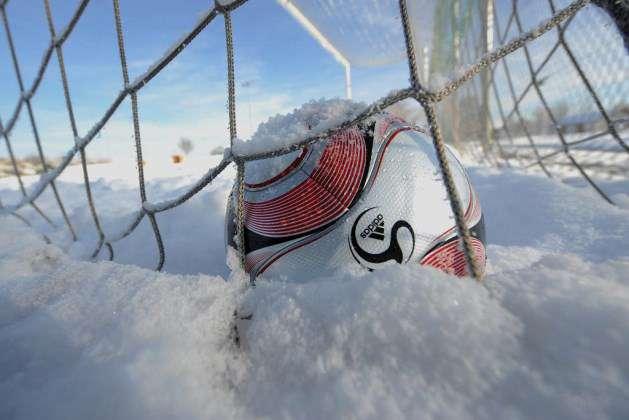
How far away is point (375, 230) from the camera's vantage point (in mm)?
833

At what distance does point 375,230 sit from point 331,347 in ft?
1.18

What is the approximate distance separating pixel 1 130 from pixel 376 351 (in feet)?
10.1

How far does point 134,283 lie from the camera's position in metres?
0.69

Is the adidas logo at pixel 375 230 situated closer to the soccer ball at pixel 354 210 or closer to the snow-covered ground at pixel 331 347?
the soccer ball at pixel 354 210

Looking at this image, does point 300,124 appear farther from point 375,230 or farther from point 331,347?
point 331,347

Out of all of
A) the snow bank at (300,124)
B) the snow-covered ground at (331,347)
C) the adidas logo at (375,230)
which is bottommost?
the snow-covered ground at (331,347)

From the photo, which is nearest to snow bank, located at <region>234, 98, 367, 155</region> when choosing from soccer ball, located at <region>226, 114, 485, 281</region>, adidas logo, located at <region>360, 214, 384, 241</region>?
soccer ball, located at <region>226, 114, 485, 281</region>

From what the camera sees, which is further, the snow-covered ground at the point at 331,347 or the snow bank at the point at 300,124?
the snow bank at the point at 300,124

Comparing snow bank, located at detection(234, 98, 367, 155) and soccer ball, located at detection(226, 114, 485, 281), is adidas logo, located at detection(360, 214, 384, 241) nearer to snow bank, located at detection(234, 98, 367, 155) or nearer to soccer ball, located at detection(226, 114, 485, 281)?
soccer ball, located at detection(226, 114, 485, 281)

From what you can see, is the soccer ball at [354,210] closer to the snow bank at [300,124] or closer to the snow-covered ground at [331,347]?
the snow bank at [300,124]

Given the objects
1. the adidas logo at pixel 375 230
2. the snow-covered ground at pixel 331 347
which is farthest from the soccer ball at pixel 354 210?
the snow-covered ground at pixel 331 347

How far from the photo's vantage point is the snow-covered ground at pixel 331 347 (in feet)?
1.41

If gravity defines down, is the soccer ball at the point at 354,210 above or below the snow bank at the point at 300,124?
below

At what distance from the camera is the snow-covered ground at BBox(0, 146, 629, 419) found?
0.43 meters
